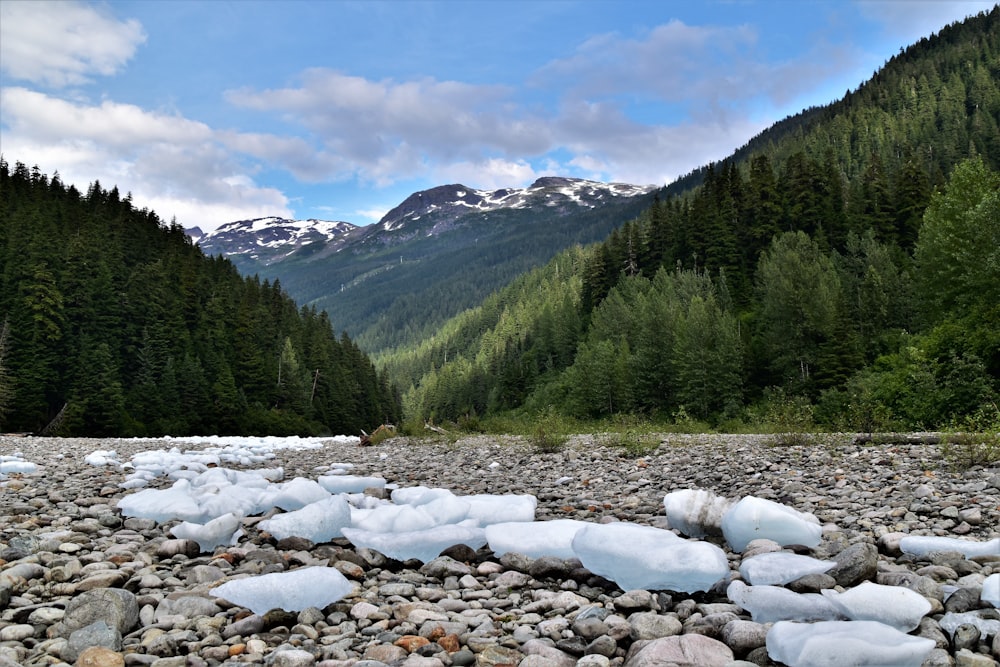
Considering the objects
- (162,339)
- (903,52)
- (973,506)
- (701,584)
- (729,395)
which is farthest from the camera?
(903,52)

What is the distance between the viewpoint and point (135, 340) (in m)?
51.0

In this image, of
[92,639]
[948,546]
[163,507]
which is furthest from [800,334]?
[92,639]

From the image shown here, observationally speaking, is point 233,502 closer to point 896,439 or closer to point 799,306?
point 896,439

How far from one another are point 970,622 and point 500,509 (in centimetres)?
407

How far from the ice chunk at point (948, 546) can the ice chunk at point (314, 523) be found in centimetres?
512

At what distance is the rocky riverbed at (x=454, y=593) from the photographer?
9.76 feet

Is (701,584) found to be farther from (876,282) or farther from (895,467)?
(876,282)

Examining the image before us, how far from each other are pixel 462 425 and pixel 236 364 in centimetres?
4399

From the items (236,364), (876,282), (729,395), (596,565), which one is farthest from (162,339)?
(876,282)

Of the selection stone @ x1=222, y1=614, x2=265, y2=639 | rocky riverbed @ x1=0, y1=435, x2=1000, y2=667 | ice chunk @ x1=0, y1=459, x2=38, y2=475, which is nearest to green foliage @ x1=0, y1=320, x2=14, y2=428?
ice chunk @ x1=0, y1=459, x2=38, y2=475

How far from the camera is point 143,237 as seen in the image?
7506 centimetres

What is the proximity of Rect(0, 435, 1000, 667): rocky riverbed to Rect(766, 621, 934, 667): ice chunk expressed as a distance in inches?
6.0

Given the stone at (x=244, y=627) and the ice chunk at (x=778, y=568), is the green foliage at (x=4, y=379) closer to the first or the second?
the stone at (x=244, y=627)

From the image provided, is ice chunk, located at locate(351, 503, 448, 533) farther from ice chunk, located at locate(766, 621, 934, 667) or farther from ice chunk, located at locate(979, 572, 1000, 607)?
ice chunk, located at locate(979, 572, 1000, 607)
